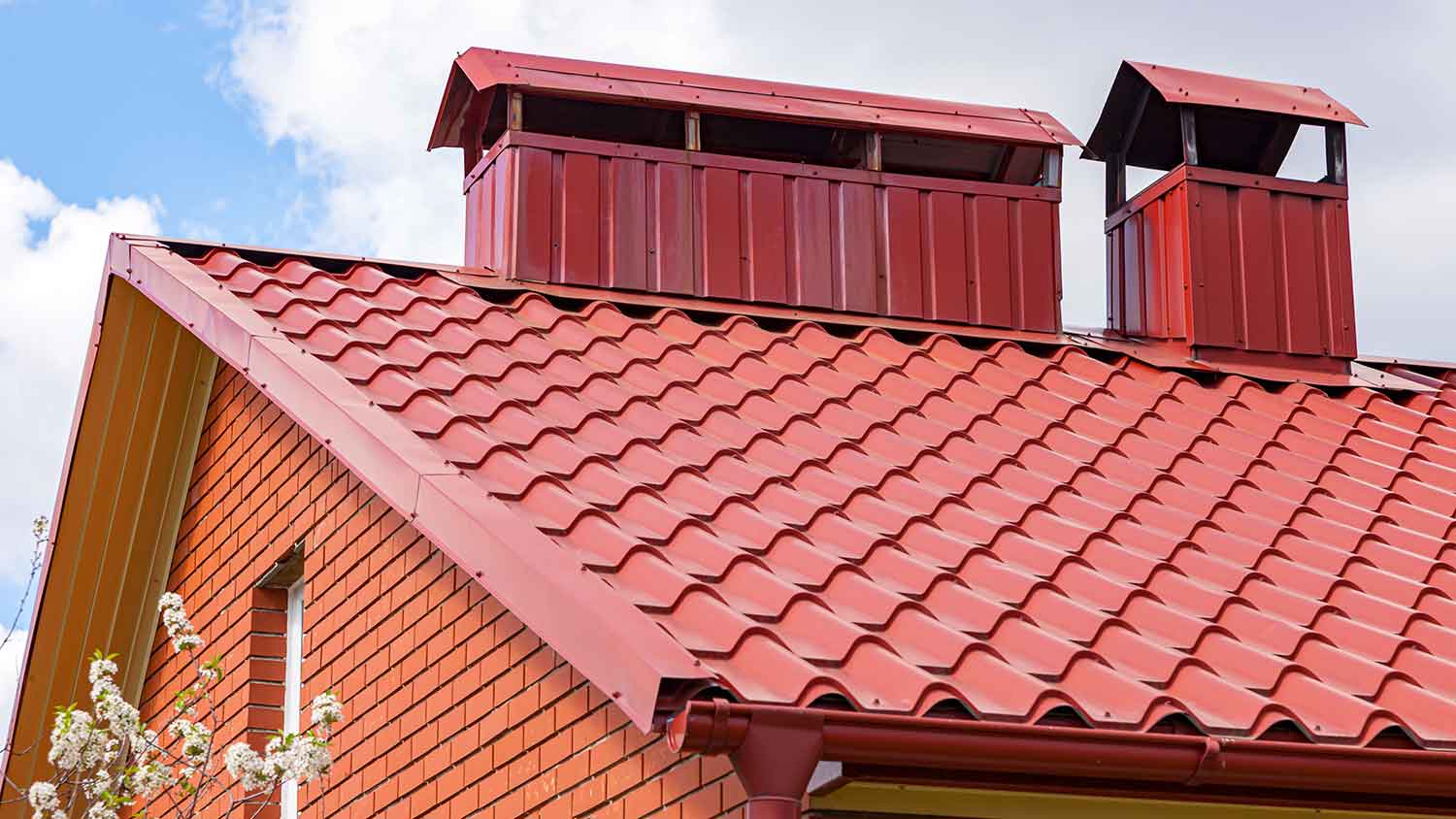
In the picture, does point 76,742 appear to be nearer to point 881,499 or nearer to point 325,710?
point 325,710

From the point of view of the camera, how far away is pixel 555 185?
888 centimetres

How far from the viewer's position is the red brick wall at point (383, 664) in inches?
217

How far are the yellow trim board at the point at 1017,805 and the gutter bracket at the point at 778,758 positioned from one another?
1.14 ft

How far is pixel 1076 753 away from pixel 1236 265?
5.55 metres

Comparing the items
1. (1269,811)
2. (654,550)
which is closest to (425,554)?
(654,550)

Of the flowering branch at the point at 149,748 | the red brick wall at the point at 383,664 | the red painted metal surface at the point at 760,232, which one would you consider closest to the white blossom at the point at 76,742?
the flowering branch at the point at 149,748

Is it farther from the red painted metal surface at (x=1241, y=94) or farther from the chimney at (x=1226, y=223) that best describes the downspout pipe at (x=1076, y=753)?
the red painted metal surface at (x=1241, y=94)

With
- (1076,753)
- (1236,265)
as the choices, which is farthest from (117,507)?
(1076,753)

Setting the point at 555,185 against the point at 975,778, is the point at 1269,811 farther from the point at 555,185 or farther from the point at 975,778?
the point at 555,185

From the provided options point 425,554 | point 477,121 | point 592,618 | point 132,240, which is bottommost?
point 592,618

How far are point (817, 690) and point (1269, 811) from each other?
1.67 m

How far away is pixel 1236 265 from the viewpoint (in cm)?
972

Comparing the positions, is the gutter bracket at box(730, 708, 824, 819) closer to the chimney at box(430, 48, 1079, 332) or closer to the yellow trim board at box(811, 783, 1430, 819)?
the yellow trim board at box(811, 783, 1430, 819)

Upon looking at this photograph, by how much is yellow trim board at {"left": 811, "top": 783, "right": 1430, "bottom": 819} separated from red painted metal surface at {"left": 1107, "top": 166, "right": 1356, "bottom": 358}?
4.30 m
